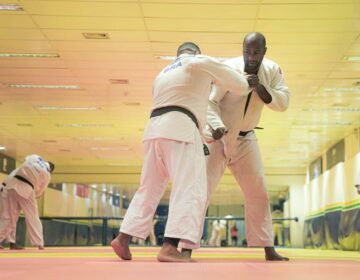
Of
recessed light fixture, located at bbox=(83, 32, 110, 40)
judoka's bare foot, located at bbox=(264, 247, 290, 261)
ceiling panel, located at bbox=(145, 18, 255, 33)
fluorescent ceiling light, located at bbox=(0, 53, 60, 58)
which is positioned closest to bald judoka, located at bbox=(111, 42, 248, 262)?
judoka's bare foot, located at bbox=(264, 247, 290, 261)

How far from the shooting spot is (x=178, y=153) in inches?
158

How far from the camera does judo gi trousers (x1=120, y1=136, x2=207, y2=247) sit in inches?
152

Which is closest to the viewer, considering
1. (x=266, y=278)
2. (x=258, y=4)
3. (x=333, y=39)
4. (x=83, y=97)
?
(x=266, y=278)

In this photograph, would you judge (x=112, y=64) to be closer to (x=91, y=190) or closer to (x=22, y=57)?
(x=22, y=57)

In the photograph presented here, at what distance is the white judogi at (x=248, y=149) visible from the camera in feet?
15.5

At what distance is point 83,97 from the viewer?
14555mm

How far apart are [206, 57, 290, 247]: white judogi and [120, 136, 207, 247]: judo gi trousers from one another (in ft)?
2.10

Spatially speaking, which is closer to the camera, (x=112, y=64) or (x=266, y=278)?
A: (x=266, y=278)

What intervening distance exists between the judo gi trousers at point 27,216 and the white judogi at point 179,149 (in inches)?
250

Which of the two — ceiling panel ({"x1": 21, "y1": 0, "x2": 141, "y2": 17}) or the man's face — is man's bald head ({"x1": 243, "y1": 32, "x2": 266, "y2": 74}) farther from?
ceiling panel ({"x1": 21, "y1": 0, "x2": 141, "y2": 17})

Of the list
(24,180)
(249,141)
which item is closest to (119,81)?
(24,180)

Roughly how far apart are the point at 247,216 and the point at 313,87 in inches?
356

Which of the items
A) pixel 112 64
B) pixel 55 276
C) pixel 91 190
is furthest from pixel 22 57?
pixel 91 190

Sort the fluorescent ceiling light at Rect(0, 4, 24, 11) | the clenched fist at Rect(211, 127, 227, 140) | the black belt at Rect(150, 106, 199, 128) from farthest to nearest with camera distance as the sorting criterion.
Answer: the fluorescent ceiling light at Rect(0, 4, 24, 11), the clenched fist at Rect(211, 127, 227, 140), the black belt at Rect(150, 106, 199, 128)
